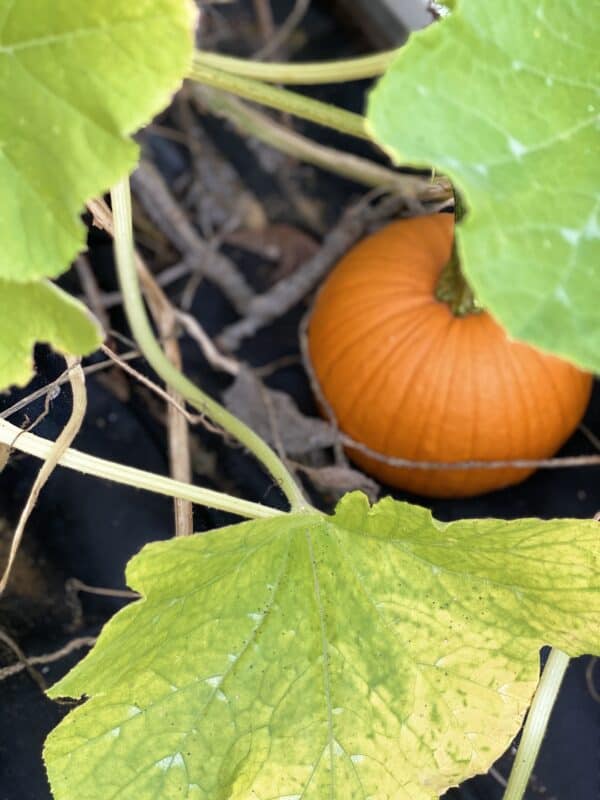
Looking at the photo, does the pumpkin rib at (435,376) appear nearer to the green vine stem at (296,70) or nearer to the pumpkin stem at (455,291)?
the pumpkin stem at (455,291)

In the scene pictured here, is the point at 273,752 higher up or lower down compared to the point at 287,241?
lower down

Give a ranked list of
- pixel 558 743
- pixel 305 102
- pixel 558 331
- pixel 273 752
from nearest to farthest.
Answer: pixel 558 331
pixel 273 752
pixel 305 102
pixel 558 743

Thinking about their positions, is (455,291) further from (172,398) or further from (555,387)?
(172,398)

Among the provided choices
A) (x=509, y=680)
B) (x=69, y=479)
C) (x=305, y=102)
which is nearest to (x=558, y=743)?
(x=509, y=680)

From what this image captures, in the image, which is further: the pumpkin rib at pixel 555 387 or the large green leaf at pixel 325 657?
the pumpkin rib at pixel 555 387

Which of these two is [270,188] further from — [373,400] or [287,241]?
[373,400]

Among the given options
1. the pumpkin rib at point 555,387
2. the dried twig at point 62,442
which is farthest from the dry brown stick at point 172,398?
the pumpkin rib at point 555,387

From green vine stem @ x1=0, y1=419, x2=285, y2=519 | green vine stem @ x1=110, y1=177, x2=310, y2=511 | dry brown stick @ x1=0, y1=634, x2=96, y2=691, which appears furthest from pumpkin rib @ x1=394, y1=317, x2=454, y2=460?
dry brown stick @ x1=0, y1=634, x2=96, y2=691

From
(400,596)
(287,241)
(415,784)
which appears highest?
(287,241)
